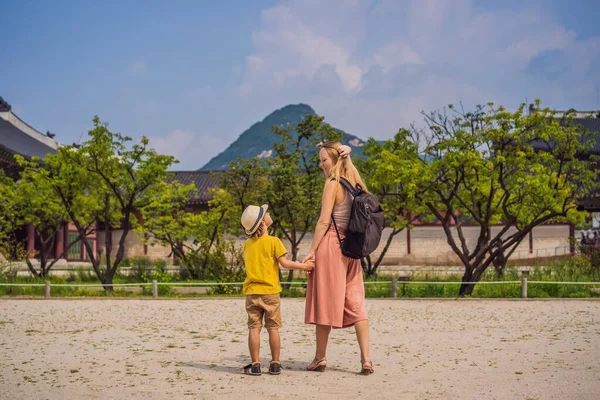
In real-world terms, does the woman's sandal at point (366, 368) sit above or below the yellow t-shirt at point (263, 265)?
below

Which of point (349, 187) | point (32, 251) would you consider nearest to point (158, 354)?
point (349, 187)

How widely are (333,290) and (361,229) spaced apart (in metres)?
0.60

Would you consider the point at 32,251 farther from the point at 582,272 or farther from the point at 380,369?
the point at 380,369

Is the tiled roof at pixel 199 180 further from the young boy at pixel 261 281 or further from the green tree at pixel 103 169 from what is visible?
the young boy at pixel 261 281

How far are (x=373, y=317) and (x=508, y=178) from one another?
722cm

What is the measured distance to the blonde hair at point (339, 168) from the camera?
6.23 m

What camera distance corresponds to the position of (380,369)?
660 centimetres

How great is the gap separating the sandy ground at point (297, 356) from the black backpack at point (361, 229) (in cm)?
112

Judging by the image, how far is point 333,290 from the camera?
6094 millimetres

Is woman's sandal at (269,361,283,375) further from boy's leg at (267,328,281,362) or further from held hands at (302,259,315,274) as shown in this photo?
held hands at (302,259,315,274)

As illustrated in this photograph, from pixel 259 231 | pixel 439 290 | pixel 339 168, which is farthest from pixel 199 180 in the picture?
pixel 339 168

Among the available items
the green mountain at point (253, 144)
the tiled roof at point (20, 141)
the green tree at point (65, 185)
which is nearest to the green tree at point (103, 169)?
the green tree at point (65, 185)

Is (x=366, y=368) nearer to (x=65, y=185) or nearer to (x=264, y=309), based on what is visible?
(x=264, y=309)

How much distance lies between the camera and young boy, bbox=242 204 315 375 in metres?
6.10
